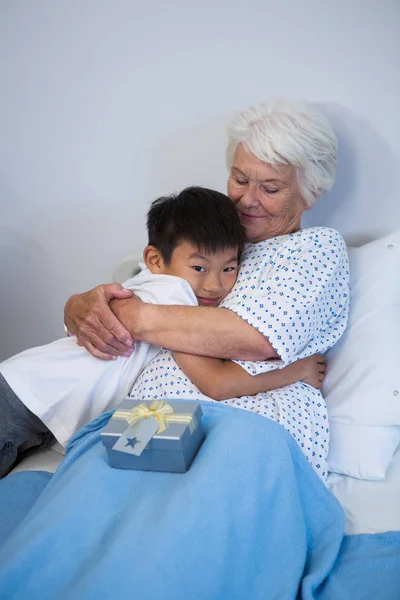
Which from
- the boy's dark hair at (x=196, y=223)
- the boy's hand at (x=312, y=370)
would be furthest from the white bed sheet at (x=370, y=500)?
the boy's dark hair at (x=196, y=223)

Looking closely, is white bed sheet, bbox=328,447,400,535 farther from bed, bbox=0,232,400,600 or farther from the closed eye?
the closed eye

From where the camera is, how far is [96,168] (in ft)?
7.48

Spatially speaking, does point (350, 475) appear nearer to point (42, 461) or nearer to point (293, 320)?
point (293, 320)

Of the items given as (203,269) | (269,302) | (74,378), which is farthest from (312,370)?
(74,378)

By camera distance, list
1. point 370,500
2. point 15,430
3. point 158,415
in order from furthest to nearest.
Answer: point 15,430 → point 370,500 → point 158,415

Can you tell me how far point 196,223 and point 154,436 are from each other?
64cm

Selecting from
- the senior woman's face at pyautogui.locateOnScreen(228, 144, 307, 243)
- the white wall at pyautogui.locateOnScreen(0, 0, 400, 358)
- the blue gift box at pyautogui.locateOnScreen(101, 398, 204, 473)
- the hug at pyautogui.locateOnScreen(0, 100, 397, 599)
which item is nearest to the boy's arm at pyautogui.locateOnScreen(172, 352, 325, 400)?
the hug at pyautogui.locateOnScreen(0, 100, 397, 599)

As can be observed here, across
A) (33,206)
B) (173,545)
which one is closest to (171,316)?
(173,545)

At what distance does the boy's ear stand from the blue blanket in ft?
1.80

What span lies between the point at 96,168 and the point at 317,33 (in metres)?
0.95

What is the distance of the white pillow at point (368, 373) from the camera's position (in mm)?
1534

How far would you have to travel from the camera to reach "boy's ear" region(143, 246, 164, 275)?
65.7 inches

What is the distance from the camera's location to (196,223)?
157cm

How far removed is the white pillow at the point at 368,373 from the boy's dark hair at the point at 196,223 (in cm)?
40
